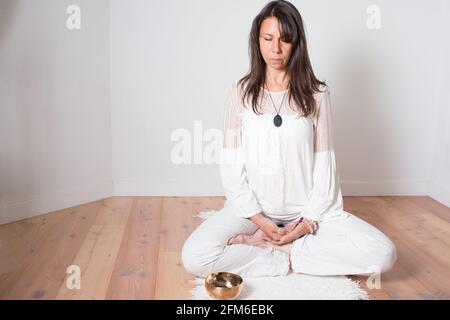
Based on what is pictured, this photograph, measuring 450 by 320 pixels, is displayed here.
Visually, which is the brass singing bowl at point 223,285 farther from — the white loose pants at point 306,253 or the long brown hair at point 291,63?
the long brown hair at point 291,63

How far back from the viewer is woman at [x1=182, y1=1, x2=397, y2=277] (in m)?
2.18

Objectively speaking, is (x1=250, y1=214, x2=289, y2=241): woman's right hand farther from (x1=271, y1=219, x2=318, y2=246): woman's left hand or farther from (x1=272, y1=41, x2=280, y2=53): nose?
(x1=272, y1=41, x2=280, y2=53): nose

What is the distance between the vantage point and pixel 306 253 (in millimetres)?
2195

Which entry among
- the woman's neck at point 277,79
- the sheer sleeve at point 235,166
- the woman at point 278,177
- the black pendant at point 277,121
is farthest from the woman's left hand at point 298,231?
the woman's neck at point 277,79

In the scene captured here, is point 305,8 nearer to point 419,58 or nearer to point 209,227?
point 419,58

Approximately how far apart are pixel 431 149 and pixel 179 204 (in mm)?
1579

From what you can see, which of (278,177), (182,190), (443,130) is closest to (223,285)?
(278,177)

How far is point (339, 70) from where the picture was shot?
3418mm

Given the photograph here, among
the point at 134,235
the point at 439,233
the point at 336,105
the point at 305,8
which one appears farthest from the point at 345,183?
the point at 134,235

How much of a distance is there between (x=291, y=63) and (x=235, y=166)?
0.46 meters

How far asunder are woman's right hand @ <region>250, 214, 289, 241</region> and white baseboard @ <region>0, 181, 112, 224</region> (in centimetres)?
129

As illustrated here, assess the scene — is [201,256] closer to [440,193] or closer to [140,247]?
[140,247]

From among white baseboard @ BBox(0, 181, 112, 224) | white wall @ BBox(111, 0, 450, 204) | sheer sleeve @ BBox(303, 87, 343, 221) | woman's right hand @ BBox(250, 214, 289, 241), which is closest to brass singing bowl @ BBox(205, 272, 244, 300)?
woman's right hand @ BBox(250, 214, 289, 241)
